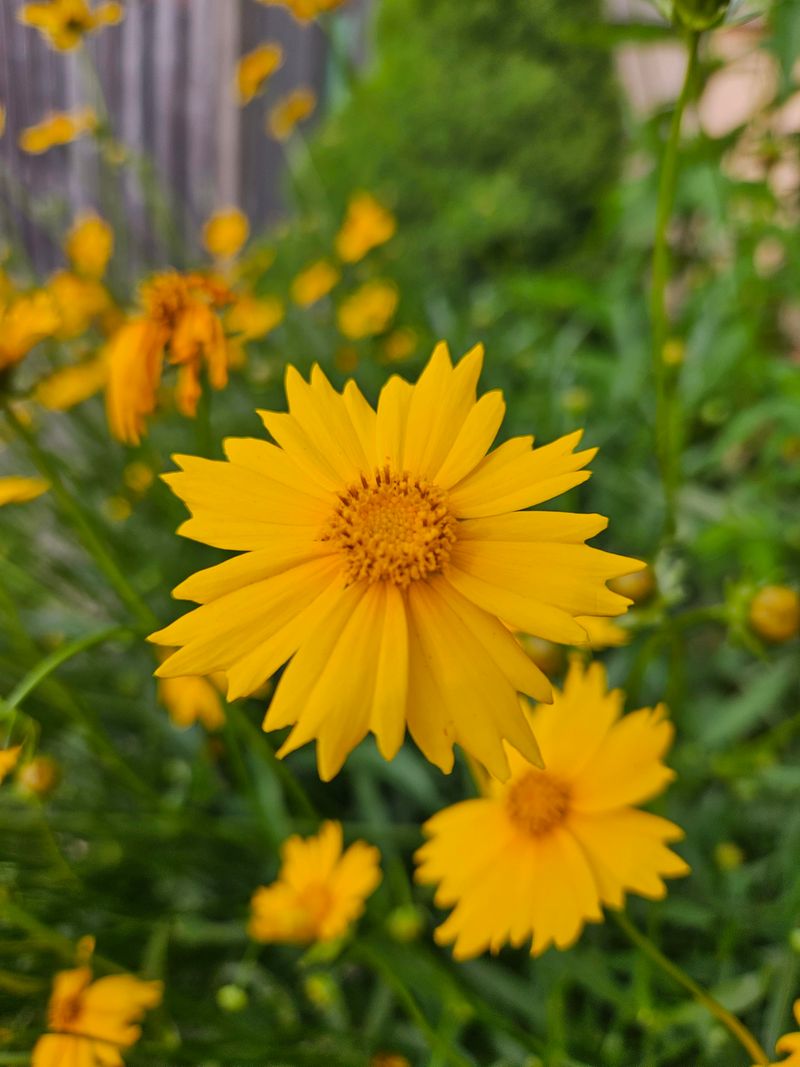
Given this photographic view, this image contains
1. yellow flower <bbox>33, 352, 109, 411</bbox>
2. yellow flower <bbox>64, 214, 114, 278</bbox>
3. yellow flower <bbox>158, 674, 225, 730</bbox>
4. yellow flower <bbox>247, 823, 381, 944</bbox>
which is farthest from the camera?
yellow flower <bbox>64, 214, 114, 278</bbox>

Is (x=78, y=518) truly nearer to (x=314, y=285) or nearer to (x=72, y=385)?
(x=72, y=385)

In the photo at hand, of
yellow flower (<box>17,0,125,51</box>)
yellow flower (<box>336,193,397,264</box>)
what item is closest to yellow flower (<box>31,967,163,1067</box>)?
yellow flower (<box>17,0,125,51</box>)

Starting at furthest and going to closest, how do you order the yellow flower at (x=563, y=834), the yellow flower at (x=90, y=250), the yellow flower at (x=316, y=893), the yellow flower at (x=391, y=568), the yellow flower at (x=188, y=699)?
the yellow flower at (x=90, y=250) → the yellow flower at (x=188, y=699) → the yellow flower at (x=316, y=893) → the yellow flower at (x=563, y=834) → the yellow flower at (x=391, y=568)

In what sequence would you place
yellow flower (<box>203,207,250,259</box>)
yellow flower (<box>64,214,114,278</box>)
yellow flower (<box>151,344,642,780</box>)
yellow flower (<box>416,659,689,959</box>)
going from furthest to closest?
yellow flower (<box>203,207,250,259</box>)
yellow flower (<box>64,214,114,278</box>)
yellow flower (<box>416,659,689,959</box>)
yellow flower (<box>151,344,642,780</box>)

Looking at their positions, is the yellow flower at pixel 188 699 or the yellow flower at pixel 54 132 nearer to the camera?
the yellow flower at pixel 188 699

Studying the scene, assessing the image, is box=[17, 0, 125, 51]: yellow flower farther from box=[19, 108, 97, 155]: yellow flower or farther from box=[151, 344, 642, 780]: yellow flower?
box=[151, 344, 642, 780]: yellow flower

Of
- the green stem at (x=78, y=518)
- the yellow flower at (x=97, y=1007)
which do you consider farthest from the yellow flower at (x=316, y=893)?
the green stem at (x=78, y=518)

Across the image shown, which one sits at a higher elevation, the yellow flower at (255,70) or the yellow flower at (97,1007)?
the yellow flower at (255,70)

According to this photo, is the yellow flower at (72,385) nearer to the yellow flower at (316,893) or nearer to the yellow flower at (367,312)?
the yellow flower at (367,312)
